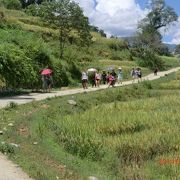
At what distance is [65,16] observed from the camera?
47.2 metres

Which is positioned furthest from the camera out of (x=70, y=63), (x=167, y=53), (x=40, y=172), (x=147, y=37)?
(x=167, y=53)

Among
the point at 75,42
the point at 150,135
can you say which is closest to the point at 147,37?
the point at 75,42

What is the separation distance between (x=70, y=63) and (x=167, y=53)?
9044 centimetres

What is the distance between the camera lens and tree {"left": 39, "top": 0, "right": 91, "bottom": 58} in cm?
4634

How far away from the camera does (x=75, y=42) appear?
59.4 m

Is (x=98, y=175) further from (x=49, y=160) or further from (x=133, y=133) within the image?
(x=133, y=133)

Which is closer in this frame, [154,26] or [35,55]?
[35,55]

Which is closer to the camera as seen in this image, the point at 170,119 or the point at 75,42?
the point at 170,119

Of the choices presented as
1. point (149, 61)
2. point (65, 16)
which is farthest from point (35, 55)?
point (149, 61)
